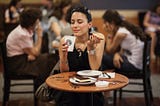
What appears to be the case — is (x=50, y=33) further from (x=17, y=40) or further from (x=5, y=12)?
(x=5, y=12)

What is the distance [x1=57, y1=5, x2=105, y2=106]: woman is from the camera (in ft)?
8.84

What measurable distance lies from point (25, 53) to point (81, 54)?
1.10 m

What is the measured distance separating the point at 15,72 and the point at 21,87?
1.09 meters

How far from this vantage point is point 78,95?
2713 millimetres

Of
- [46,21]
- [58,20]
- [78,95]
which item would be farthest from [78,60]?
[46,21]

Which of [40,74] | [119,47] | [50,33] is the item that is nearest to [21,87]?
[50,33]

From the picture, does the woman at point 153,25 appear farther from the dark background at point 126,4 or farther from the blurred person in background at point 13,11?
the blurred person in background at point 13,11

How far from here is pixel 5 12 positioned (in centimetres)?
640

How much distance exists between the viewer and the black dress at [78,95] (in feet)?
8.83

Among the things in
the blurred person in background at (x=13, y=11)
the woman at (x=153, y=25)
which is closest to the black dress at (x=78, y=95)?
the blurred person in background at (x=13, y=11)

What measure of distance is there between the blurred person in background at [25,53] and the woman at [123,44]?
764 millimetres

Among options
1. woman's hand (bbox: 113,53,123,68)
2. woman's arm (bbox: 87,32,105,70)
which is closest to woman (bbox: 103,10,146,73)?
woman's hand (bbox: 113,53,123,68)

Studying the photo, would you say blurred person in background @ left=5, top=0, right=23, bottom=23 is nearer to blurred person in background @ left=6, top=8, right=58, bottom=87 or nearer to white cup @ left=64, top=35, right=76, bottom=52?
blurred person in background @ left=6, top=8, right=58, bottom=87

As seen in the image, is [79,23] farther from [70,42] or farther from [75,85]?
[75,85]
